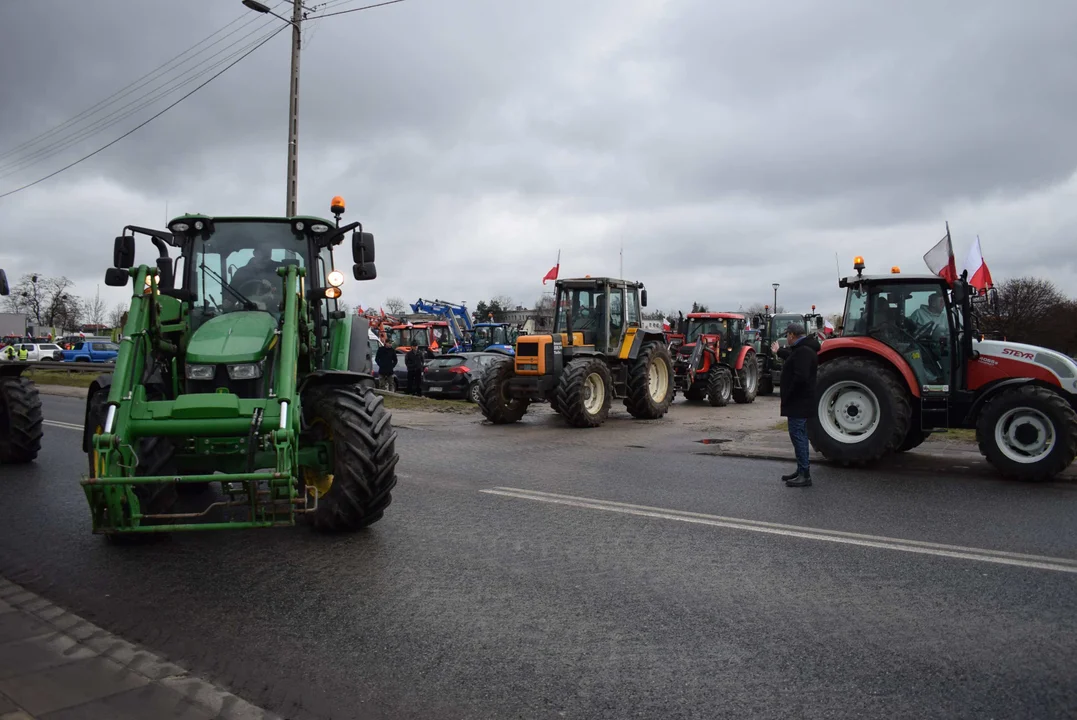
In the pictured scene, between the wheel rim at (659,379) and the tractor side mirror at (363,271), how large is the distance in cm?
1080

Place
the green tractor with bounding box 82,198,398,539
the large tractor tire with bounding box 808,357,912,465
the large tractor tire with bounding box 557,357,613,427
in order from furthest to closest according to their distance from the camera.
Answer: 1. the large tractor tire with bounding box 557,357,613,427
2. the large tractor tire with bounding box 808,357,912,465
3. the green tractor with bounding box 82,198,398,539

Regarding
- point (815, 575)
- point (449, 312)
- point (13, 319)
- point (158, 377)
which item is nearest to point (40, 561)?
point (158, 377)

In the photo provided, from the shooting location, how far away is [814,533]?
6.35 metres

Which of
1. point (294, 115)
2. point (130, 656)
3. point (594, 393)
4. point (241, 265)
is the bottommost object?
point (130, 656)

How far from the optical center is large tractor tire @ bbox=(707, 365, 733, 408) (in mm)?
20750

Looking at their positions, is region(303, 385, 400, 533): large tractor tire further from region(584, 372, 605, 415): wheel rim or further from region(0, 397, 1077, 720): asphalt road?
region(584, 372, 605, 415): wheel rim

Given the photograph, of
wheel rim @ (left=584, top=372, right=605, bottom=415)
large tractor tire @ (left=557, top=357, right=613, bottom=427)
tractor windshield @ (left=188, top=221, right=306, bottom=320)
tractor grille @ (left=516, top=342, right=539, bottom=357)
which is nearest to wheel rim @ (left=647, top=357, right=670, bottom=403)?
large tractor tire @ (left=557, top=357, right=613, bottom=427)

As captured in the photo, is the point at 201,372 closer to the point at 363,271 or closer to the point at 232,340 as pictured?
the point at 232,340

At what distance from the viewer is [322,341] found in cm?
738

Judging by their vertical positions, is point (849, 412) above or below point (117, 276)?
below

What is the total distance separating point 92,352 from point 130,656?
137 ft

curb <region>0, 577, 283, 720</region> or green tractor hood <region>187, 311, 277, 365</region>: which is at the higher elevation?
green tractor hood <region>187, 311, 277, 365</region>

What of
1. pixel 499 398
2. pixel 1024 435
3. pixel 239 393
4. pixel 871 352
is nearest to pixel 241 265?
pixel 239 393

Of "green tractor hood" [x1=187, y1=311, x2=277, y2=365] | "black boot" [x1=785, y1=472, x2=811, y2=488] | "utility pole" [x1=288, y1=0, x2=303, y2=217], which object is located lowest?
"black boot" [x1=785, y1=472, x2=811, y2=488]
